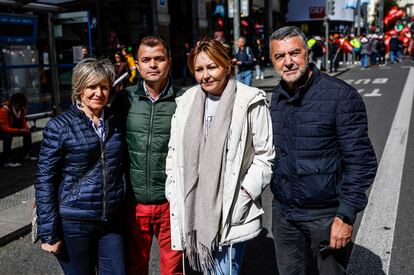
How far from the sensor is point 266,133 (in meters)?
2.44

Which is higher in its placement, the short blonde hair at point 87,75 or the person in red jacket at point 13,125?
the short blonde hair at point 87,75

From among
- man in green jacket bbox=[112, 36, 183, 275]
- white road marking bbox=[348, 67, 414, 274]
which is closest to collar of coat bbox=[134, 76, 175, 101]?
man in green jacket bbox=[112, 36, 183, 275]

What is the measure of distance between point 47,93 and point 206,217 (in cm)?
915

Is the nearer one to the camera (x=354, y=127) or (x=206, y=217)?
(x=354, y=127)

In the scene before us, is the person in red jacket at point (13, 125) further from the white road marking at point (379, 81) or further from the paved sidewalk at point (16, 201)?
the white road marking at point (379, 81)

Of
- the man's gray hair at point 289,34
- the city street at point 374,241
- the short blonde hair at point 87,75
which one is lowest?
the city street at point 374,241

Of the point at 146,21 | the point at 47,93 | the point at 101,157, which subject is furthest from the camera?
the point at 146,21

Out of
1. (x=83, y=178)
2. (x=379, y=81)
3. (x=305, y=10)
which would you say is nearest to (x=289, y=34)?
(x=83, y=178)

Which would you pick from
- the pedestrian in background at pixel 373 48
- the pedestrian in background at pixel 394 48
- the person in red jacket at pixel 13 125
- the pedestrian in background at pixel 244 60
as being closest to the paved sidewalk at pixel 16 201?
the person in red jacket at pixel 13 125

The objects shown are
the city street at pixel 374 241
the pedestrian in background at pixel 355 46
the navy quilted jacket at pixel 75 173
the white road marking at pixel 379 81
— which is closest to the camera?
the navy quilted jacket at pixel 75 173

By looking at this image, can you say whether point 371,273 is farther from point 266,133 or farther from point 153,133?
point 153,133

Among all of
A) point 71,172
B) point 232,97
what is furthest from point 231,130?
point 71,172

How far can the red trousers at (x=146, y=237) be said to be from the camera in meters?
2.82

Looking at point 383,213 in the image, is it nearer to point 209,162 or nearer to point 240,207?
point 240,207
